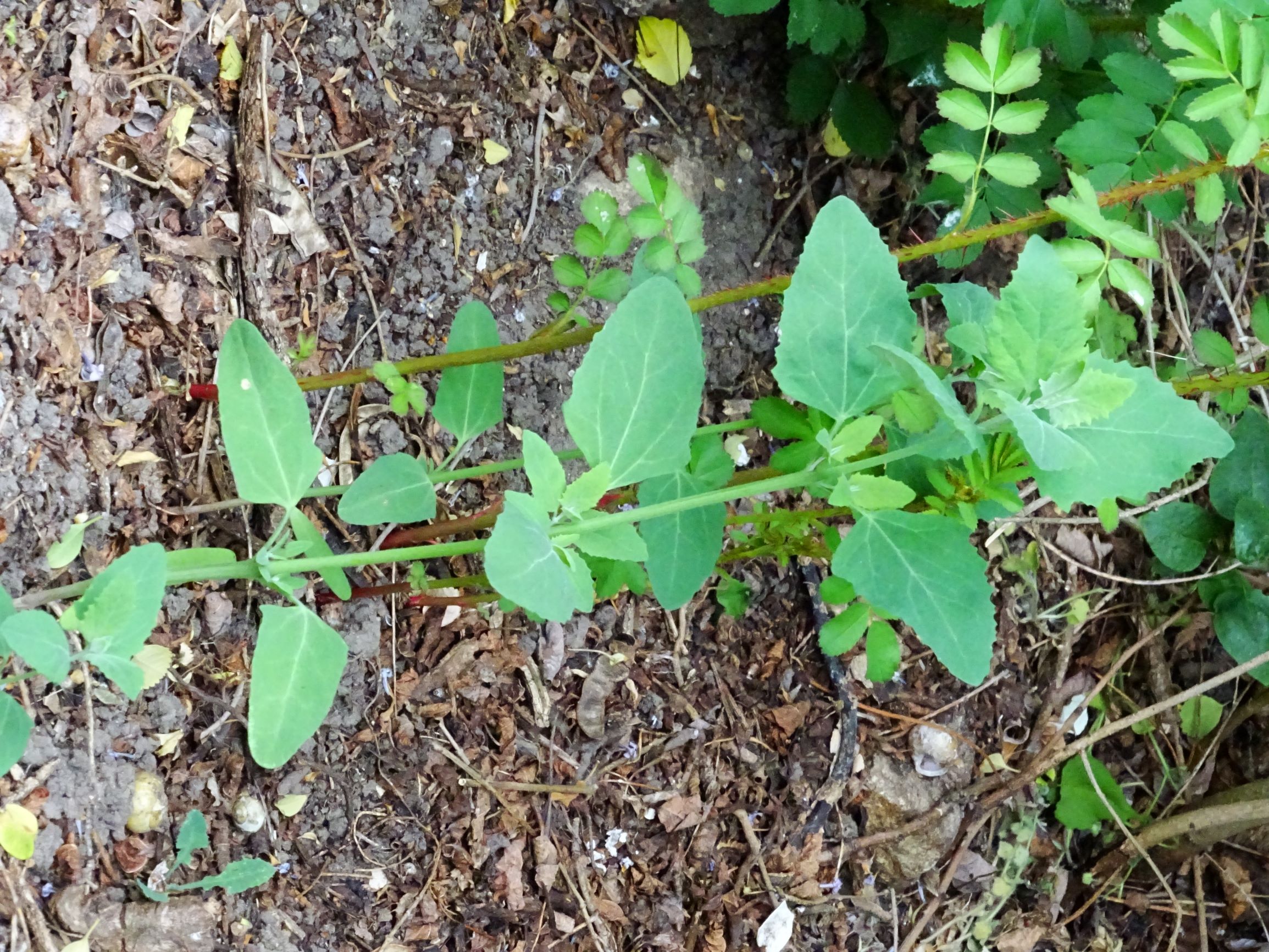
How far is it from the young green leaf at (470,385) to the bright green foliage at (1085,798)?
5.53ft

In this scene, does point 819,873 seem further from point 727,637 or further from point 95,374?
point 95,374

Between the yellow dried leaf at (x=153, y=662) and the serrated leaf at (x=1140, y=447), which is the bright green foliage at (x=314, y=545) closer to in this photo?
the yellow dried leaf at (x=153, y=662)

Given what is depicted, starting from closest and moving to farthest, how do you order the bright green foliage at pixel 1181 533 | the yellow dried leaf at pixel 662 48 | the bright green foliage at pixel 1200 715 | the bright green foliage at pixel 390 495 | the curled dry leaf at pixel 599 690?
the bright green foliage at pixel 390 495 → the curled dry leaf at pixel 599 690 → the yellow dried leaf at pixel 662 48 → the bright green foliage at pixel 1181 533 → the bright green foliage at pixel 1200 715

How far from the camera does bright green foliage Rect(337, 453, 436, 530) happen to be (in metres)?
1.32

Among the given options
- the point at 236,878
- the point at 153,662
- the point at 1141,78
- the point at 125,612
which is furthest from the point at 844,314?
the point at 236,878

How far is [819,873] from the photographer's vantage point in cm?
209

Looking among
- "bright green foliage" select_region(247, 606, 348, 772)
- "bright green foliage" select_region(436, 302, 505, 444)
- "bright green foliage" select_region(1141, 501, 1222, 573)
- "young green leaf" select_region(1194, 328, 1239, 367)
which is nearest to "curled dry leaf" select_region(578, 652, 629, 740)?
"bright green foliage" select_region(436, 302, 505, 444)

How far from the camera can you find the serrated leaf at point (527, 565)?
0.87 meters

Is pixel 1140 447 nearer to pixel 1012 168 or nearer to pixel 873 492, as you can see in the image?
pixel 873 492

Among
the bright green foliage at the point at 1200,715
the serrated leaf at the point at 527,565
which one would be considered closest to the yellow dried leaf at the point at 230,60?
the serrated leaf at the point at 527,565

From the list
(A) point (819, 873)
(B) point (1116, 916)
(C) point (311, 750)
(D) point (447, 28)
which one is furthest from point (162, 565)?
(B) point (1116, 916)

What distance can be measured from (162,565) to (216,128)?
90cm

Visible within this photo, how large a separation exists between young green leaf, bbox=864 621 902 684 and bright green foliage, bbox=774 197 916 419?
588mm

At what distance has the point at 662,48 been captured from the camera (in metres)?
2.07
